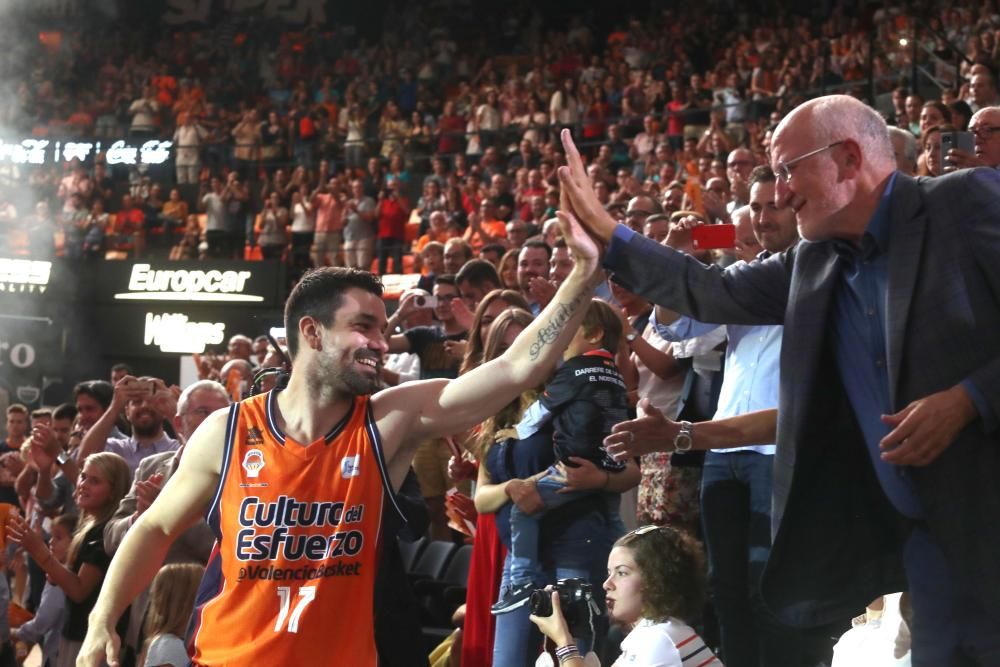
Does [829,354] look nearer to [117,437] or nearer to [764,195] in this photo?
[764,195]

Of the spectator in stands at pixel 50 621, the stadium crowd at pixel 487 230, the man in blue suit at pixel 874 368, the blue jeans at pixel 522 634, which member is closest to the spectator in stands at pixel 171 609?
the stadium crowd at pixel 487 230

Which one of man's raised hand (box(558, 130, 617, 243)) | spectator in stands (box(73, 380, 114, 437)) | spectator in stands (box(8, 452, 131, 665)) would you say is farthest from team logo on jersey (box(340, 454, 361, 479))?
spectator in stands (box(73, 380, 114, 437))

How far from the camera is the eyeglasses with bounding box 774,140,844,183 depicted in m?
2.90

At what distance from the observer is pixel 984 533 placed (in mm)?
2660

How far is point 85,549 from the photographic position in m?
6.29

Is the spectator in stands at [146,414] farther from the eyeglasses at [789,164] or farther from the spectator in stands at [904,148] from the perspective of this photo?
the eyeglasses at [789,164]

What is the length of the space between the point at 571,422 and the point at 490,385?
1.45 metres

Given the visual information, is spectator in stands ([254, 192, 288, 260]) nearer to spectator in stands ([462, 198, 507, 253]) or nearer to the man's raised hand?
spectator in stands ([462, 198, 507, 253])

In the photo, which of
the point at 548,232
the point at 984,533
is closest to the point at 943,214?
the point at 984,533

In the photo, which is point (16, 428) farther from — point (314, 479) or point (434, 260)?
point (314, 479)

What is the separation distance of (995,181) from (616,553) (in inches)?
81.3

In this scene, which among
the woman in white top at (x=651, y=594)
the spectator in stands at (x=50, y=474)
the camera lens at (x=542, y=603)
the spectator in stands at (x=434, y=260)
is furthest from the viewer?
A: the spectator in stands at (x=434, y=260)

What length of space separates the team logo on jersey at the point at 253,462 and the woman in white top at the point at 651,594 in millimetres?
1272

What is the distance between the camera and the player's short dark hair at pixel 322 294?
3.66 meters
